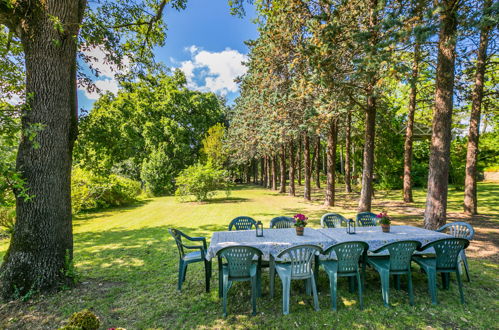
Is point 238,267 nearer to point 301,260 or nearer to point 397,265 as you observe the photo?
point 301,260

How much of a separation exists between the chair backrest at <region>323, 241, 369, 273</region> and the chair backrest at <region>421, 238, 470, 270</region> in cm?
Result: 109

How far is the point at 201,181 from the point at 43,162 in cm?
1281

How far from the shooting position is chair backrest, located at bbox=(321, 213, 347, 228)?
19.9 ft

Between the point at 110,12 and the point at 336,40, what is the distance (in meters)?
6.71

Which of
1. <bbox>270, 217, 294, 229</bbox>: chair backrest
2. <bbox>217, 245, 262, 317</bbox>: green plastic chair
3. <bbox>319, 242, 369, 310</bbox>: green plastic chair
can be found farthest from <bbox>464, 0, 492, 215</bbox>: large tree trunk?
<bbox>217, 245, 262, 317</bbox>: green plastic chair

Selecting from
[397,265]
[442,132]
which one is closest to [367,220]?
[397,265]

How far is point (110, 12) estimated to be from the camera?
6.24 metres

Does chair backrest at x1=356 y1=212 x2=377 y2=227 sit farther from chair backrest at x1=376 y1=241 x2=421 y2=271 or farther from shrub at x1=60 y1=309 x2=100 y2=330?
shrub at x1=60 y1=309 x2=100 y2=330

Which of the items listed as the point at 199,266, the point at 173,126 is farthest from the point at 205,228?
the point at 173,126

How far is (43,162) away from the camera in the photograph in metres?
4.14

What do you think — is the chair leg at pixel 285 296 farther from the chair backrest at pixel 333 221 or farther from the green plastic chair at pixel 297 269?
the chair backrest at pixel 333 221

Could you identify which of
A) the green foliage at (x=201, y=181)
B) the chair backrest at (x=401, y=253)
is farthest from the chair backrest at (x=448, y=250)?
the green foliage at (x=201, y=181)

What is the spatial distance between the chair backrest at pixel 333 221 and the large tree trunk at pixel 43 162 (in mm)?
5656

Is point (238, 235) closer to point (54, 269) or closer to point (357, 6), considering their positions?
point (54, 269)
